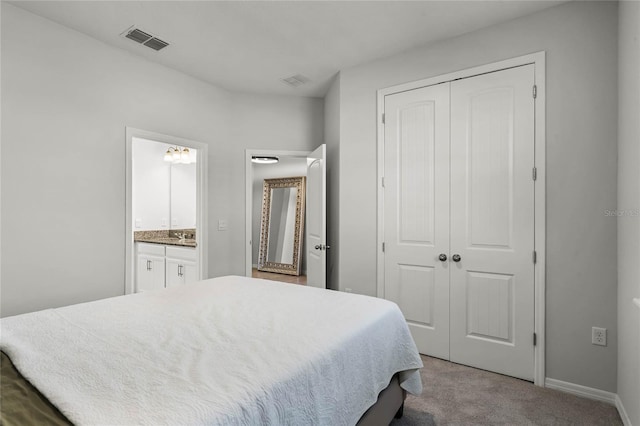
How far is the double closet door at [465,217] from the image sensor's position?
2545mm

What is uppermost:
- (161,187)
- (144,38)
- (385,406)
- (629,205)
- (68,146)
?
(144,38)

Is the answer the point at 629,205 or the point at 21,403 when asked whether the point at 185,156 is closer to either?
the point at 21,403

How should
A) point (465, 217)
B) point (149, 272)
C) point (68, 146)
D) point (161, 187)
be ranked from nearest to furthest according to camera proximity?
point (68, 146), point (465, 217), point (149, 272), point (161, 187)

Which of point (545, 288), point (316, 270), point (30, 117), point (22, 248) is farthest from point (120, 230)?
point (545, 288)

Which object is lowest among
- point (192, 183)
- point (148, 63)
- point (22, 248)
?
point (22, 248)

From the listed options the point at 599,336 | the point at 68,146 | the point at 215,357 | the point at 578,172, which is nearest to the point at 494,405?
the point at 599,336

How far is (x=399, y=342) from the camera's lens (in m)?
1.77

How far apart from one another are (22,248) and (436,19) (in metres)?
3.42

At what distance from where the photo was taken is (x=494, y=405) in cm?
217

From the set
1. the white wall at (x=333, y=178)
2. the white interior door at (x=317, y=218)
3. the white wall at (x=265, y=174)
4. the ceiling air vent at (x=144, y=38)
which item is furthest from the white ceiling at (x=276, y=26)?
the white wall at (x=265, y=174)

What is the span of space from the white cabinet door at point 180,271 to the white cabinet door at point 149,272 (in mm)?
172

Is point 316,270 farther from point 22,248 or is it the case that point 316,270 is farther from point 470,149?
point 22,248

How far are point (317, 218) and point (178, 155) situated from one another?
2.66m

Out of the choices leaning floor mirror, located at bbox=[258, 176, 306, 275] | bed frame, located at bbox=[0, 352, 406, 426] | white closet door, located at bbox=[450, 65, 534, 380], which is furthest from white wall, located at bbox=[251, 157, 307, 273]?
bed frame, located at bbox=[0, 352, 406, 426]
